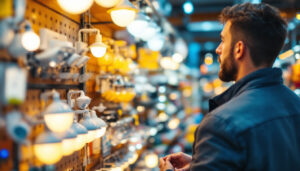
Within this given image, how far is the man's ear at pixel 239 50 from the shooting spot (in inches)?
65.1

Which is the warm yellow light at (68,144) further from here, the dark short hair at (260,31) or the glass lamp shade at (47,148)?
the dark short hair at (260,31)

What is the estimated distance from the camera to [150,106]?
518 centimetres

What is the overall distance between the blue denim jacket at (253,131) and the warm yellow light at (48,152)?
67 centimetres

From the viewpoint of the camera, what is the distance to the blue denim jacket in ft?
4.55

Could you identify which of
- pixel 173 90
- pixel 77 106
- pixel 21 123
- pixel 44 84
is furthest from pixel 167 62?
pixel 21 123

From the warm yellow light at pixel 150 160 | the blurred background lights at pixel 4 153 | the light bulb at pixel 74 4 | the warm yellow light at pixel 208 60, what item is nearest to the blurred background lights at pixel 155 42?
the warm yellow light at pixel 150 160

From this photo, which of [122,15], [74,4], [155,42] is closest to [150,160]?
[155,42]

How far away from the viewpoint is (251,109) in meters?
1.47

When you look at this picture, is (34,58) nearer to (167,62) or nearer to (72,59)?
(72,59)

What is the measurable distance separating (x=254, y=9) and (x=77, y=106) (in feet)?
4.20

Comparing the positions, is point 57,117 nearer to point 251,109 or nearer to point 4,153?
point 4,153

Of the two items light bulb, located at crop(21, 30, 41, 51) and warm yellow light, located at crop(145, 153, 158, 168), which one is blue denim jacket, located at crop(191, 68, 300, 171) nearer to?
light bulb, located at crop(21, 30, 41, 51)

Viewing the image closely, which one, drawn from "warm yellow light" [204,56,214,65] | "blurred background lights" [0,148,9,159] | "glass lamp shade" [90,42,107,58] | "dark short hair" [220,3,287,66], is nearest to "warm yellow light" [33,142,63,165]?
"blurred background lights" [0,148,9,159]

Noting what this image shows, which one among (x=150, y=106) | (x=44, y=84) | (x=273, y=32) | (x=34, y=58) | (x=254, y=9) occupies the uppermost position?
(x=254, y=9)
